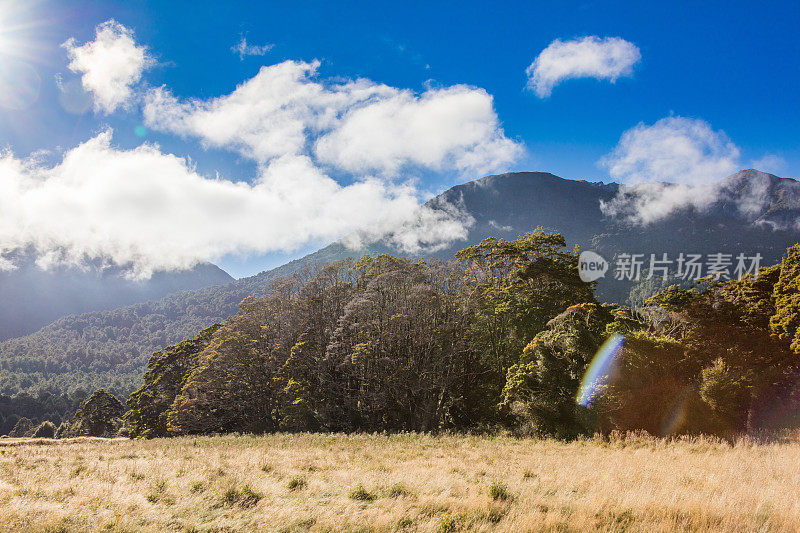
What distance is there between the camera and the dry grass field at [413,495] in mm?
5766

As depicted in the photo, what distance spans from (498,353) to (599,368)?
8129mm

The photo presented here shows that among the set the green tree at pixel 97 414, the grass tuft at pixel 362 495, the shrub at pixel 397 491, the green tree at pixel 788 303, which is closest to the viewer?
the grass tuft at pixel 362 495

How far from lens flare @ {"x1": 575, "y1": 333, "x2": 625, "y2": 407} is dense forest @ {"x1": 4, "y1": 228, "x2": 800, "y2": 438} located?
5cm

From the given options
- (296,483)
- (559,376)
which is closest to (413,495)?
(296,483)

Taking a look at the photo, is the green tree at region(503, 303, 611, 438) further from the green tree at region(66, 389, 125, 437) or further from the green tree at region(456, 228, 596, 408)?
the green tree at region(66, 389, 125, 437)

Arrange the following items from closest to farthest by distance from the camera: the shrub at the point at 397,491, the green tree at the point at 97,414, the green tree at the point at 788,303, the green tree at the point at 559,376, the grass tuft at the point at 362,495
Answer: the grass tuft at the point at 362,495
the shrub at the point at 397,491
the green tree at the point at 788,303
the green tree at the point at 559,376
the green tree at the point at 97,414

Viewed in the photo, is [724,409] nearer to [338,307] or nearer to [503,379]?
[503,379]

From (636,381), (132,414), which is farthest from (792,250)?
(132,414)

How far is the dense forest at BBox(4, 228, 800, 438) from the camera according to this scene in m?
18.1

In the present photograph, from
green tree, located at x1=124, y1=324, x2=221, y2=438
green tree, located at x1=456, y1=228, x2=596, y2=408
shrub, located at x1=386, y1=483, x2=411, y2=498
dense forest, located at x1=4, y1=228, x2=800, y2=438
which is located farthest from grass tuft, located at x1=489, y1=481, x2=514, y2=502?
Answer: green tree, located at x1=124, y1=324, x2=221, y2=438

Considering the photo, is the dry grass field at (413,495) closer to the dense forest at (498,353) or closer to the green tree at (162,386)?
the dense forest at (498,353)

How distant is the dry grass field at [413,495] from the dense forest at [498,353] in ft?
21.4

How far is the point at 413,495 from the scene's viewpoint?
705 cm

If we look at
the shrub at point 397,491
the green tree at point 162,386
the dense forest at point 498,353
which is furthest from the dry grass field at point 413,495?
the green tree at point 162,386
